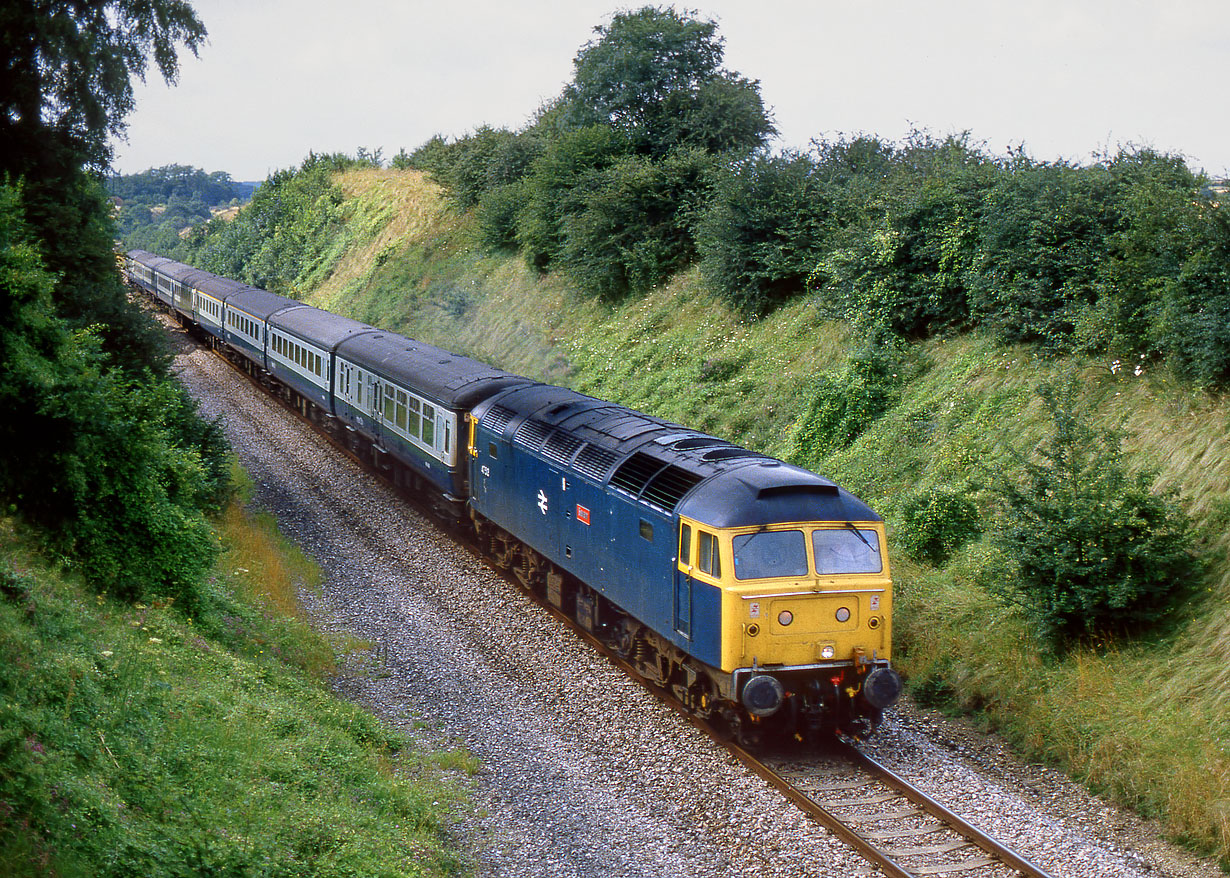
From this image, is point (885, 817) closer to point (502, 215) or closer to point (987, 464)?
point (987, 464)

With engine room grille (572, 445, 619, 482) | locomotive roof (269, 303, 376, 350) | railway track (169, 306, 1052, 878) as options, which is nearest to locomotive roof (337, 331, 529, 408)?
locomotive roof (269, 303, 376, 350)

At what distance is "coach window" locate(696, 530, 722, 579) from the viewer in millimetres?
10461

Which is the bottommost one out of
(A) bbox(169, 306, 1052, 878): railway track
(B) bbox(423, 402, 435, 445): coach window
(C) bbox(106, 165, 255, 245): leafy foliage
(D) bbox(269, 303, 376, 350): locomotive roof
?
(A) bbox(169, 306, 1052, 878): railway track

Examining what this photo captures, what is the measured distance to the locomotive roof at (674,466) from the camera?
34.9 feet

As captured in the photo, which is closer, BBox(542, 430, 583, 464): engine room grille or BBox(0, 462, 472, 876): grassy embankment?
BBox(0, 462, 472, 876): grassy embankment

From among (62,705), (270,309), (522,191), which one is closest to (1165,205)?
(62,705)

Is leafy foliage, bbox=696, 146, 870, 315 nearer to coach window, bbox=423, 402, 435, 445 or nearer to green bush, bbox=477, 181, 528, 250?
coach window, bbox=423, 402, 435, 445

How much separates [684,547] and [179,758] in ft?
17.3

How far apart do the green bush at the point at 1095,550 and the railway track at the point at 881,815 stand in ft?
9.35

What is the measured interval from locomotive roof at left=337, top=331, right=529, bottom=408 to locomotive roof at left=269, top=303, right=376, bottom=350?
93 cm

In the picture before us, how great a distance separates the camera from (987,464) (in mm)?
15031

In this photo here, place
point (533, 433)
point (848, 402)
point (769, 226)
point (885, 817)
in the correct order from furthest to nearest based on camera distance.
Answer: point (769, 226) < point (848, 402) < point (533, 433) < point (885, 817)

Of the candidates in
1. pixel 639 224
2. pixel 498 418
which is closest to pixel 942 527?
pixel 498 418

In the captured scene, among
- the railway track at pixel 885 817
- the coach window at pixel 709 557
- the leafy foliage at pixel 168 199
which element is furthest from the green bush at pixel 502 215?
the leafy foliage at pixel 168 199
